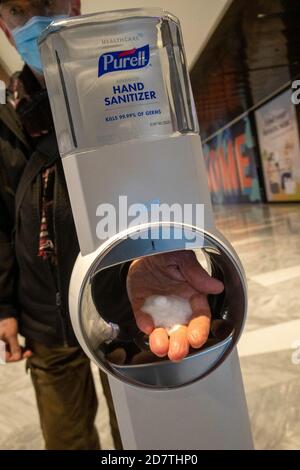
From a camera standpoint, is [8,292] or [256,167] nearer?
[8,292]

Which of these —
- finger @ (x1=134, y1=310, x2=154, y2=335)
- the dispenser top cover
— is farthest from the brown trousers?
the dispenser top cover

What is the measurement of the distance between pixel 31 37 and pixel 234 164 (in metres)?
11.2

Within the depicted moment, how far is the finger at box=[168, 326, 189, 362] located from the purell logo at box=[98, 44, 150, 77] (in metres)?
0.36

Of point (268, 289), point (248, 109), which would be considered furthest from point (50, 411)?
point (248, 109)

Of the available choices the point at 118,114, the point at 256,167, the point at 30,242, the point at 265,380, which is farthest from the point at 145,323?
the point at 256,167

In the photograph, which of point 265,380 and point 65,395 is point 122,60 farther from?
point 265,380

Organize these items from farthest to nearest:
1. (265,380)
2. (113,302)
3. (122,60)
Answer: (265,380), (113,302), (122,60)

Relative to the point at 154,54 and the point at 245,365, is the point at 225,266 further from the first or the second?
the point at 245,365

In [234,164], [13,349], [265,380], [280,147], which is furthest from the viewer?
[234,164]

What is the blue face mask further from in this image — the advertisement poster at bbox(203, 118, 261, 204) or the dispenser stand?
the advertisement poster at bbox(203, 118, 261, 204)

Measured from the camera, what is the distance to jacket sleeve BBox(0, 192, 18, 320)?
0.94 meters

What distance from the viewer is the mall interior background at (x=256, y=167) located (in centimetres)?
152

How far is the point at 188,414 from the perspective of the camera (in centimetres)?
61
